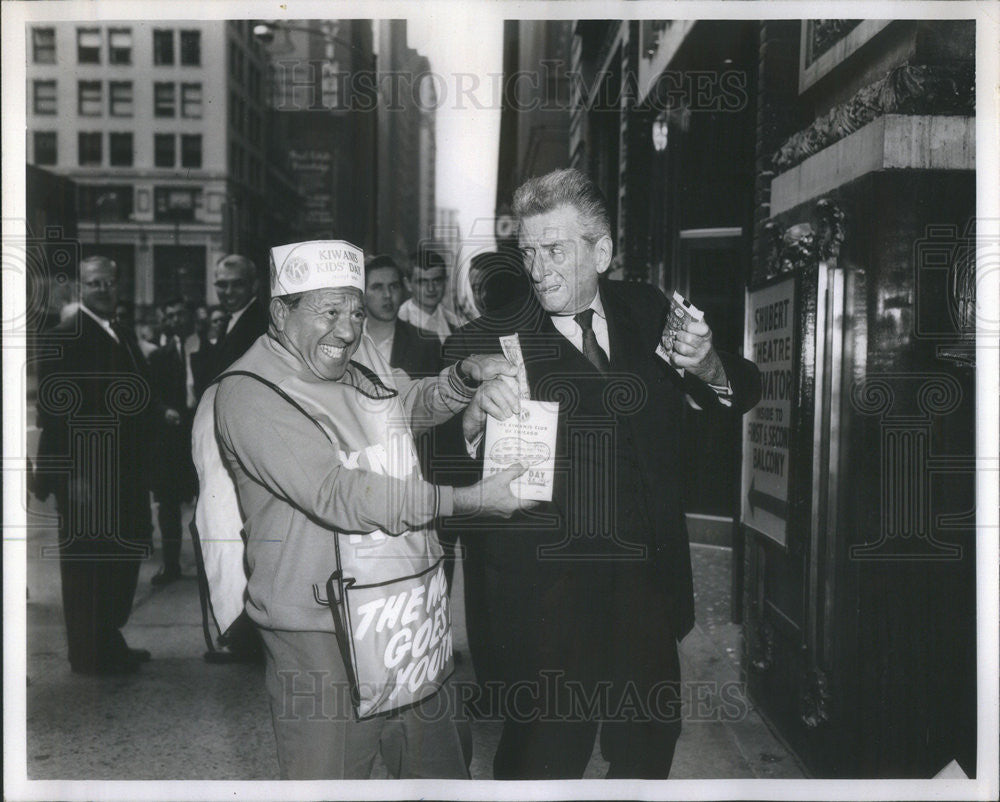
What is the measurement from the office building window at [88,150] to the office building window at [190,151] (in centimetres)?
26

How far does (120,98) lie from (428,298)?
111 cm

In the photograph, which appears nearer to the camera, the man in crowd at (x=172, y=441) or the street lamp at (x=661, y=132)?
the man in crowd at (x=172, y=441)

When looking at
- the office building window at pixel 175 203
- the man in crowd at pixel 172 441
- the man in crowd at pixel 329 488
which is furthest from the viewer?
the office building window at pixel 175 203

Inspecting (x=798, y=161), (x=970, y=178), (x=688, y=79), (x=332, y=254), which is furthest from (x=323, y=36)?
(x=970, y=178)

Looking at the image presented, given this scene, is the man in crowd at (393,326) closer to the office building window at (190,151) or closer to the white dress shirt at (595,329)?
the white dress shirt at (595,329)

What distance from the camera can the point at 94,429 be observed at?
Answer: 2.67 m

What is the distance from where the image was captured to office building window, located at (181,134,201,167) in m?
2.61

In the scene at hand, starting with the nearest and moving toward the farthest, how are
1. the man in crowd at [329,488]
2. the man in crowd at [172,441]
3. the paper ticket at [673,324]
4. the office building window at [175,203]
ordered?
the man in crowd at [329,488] → the paper ticket at [673,324] → the man in crowd at [172,441] → the office building window at [175,203]

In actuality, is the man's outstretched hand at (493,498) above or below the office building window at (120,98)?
below

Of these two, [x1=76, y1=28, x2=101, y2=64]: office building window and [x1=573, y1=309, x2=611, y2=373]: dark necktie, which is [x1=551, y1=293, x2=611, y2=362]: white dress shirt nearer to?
[x1=573, y1=309, x2=611, y2=373]: dark necktie

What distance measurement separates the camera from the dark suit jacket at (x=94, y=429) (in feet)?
8.64

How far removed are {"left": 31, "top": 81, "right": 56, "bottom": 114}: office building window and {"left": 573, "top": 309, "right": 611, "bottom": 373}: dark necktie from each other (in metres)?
1.76

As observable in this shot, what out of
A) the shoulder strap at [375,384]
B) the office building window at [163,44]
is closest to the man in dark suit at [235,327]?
the shoulder strap at [375,384]

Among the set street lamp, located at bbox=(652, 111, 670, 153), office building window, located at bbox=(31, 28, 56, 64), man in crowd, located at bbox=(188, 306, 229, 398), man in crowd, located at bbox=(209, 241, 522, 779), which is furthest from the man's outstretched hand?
office building window, located at bbox=(31, 28, 56, 64)
